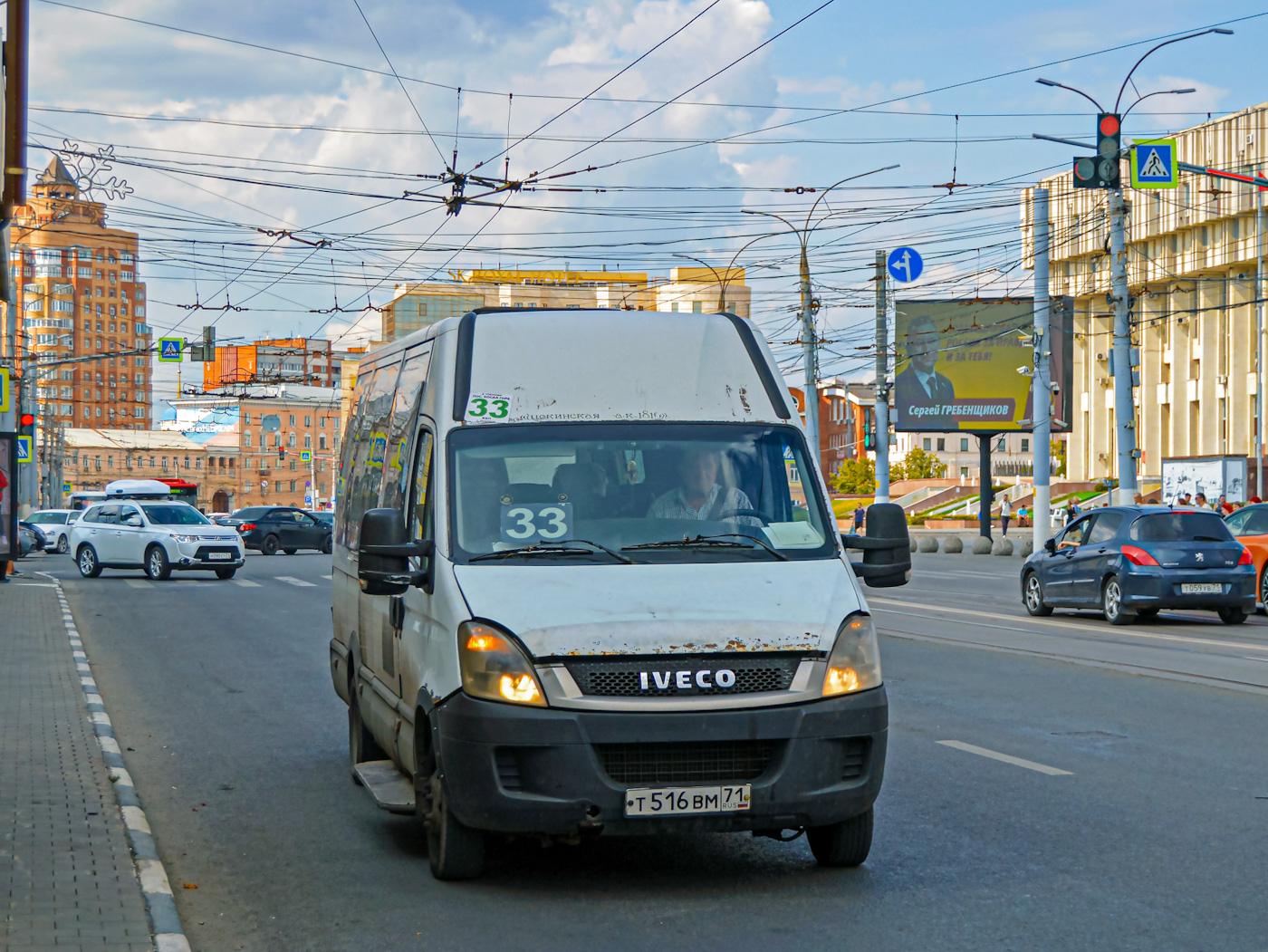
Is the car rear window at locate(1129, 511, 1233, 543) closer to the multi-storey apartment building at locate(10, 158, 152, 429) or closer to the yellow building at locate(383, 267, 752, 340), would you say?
the yellow building at locate(383, 267, 752, 340)

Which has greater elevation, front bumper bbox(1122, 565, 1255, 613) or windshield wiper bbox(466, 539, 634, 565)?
windshield wiper bbox(466, 539, 634, 565)

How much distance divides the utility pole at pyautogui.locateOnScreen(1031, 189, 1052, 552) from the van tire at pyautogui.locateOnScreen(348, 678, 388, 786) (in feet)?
100

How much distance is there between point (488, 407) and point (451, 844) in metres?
1.88

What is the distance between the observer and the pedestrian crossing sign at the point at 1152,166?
23172mm

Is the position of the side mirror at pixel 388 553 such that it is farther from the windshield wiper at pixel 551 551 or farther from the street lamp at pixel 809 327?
the street lamp at pixel 809 327

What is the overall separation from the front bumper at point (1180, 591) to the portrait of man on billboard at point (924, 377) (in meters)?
38.2

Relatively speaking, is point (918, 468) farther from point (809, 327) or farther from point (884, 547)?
point (884, 547)

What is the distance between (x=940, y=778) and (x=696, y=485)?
273 cm

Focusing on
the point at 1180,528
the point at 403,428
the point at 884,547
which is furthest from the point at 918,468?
the point at 884,547

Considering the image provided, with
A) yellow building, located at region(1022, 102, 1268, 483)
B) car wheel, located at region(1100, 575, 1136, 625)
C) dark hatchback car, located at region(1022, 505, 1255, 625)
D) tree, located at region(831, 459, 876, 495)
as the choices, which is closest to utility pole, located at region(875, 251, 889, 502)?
dark hatchback car, located at region(1022, 505, 1255, 625)

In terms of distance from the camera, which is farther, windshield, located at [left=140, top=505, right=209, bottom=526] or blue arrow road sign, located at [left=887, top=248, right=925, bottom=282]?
blue arrow road sign, located at [left=887, top=248, right=925, bottom=282]

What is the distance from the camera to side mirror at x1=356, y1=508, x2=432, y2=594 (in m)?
6.12

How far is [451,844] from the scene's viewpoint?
5.90 metres

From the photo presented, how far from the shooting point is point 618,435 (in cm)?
659
